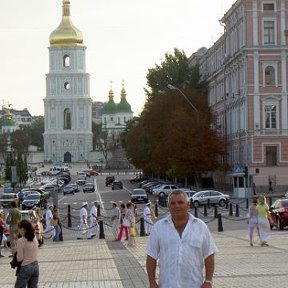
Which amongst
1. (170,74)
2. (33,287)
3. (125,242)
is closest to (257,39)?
(170,74)

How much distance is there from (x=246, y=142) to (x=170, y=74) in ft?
91.2

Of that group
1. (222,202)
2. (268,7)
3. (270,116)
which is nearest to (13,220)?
(222,202)

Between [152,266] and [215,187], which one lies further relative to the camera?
[215,187]

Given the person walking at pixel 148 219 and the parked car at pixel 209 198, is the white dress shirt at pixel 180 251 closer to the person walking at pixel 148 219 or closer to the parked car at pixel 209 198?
the person walking at pixel 148 219

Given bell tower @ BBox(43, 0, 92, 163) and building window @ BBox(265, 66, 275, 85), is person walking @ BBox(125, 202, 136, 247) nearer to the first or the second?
building window @ BBox(265, 66, 275, 85)

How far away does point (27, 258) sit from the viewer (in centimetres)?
1361

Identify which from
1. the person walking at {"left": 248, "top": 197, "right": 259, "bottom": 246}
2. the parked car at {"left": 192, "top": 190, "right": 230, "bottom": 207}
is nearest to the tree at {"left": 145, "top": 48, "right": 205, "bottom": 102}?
the parked car at {"left": 192, "top": 190, "right": 230, "bottom": 207}

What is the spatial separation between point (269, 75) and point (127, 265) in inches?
1987

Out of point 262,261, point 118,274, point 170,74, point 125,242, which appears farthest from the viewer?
point 170,74

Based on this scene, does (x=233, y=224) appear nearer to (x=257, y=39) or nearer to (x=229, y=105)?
(x=257, y=39)

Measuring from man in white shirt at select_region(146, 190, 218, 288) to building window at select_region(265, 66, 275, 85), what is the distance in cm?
6175

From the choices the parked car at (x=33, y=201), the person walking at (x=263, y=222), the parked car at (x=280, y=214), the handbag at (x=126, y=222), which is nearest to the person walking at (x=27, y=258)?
the person walking at (x=263, y=222)

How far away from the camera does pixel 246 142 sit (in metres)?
70.1

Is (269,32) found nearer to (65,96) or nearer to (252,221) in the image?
(252,221)
